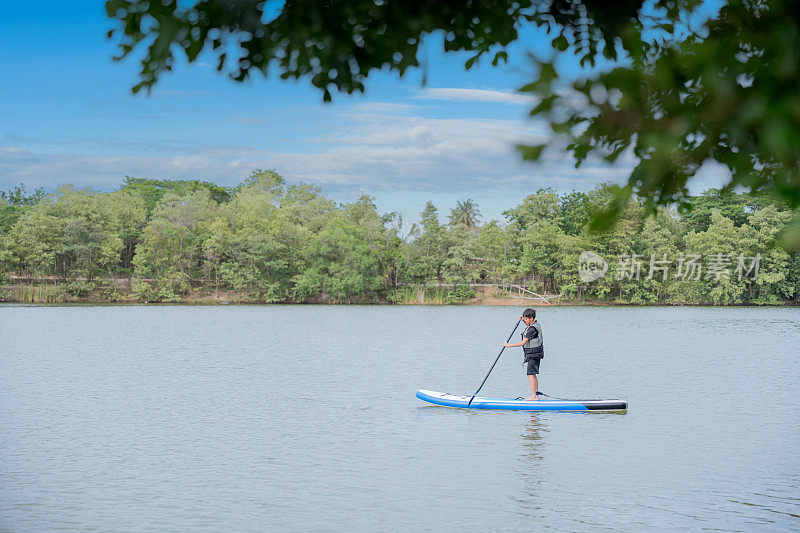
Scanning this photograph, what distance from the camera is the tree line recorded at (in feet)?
245

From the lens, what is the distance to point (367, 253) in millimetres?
79750

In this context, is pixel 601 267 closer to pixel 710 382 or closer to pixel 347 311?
pixel 347 311

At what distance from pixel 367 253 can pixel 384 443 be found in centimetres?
6562

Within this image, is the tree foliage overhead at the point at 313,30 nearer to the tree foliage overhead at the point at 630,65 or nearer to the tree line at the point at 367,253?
the tree foliage overhead at the point at 630,65

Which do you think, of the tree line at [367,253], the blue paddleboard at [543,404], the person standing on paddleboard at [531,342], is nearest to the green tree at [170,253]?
the tree line at [367,253]

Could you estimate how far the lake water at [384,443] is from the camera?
10234 mm

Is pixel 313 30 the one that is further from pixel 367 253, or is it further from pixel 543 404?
pixel 367 253

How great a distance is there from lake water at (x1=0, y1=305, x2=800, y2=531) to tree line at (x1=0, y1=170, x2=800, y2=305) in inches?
1743

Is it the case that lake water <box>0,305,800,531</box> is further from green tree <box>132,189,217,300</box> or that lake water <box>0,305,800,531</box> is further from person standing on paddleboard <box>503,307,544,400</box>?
green tree <box>132,189,217,300</box>

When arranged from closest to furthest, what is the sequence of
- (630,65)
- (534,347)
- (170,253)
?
(630,65) < (534,347) < (170,253)

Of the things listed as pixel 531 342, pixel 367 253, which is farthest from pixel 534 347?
pixel 367 253

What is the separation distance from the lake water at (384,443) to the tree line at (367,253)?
4427cm

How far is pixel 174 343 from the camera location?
36688mm

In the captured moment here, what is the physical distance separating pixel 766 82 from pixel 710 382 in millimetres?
22873
